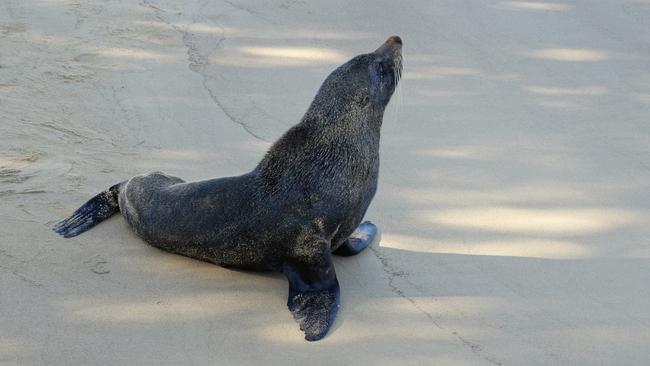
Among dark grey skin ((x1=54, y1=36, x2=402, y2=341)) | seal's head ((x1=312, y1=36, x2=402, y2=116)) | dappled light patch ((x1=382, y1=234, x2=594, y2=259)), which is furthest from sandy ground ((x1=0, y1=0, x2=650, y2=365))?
seal's head ((x1=312, y1=36, x2=402, y2=116))

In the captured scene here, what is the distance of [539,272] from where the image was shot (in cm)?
593

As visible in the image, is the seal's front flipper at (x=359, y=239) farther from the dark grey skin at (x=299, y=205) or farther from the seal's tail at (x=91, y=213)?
the seal's tail at (x=91, y=213)

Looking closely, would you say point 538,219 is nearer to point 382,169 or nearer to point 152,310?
point 382,169

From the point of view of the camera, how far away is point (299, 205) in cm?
548

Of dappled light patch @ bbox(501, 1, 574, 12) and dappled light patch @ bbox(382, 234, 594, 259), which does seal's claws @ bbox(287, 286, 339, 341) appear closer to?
dappled light patch @ bbox(382, 234, 594, 259)

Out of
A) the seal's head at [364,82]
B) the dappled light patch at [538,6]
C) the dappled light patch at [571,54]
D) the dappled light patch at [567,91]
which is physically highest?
the seal's head at [364,82]

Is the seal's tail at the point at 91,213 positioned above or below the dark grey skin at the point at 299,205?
below

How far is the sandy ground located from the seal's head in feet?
3.16

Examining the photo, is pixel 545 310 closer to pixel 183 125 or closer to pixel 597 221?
pixel 597 221

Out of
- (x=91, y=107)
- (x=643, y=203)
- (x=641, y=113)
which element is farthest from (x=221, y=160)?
(x=641, y=113)

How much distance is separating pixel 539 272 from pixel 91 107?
3877 millimetres

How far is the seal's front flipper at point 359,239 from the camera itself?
5.98 m

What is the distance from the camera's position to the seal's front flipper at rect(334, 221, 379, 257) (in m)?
5.98

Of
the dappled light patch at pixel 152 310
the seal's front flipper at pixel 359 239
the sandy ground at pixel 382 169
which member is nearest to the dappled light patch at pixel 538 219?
the sandy ground at pixel 382 169
